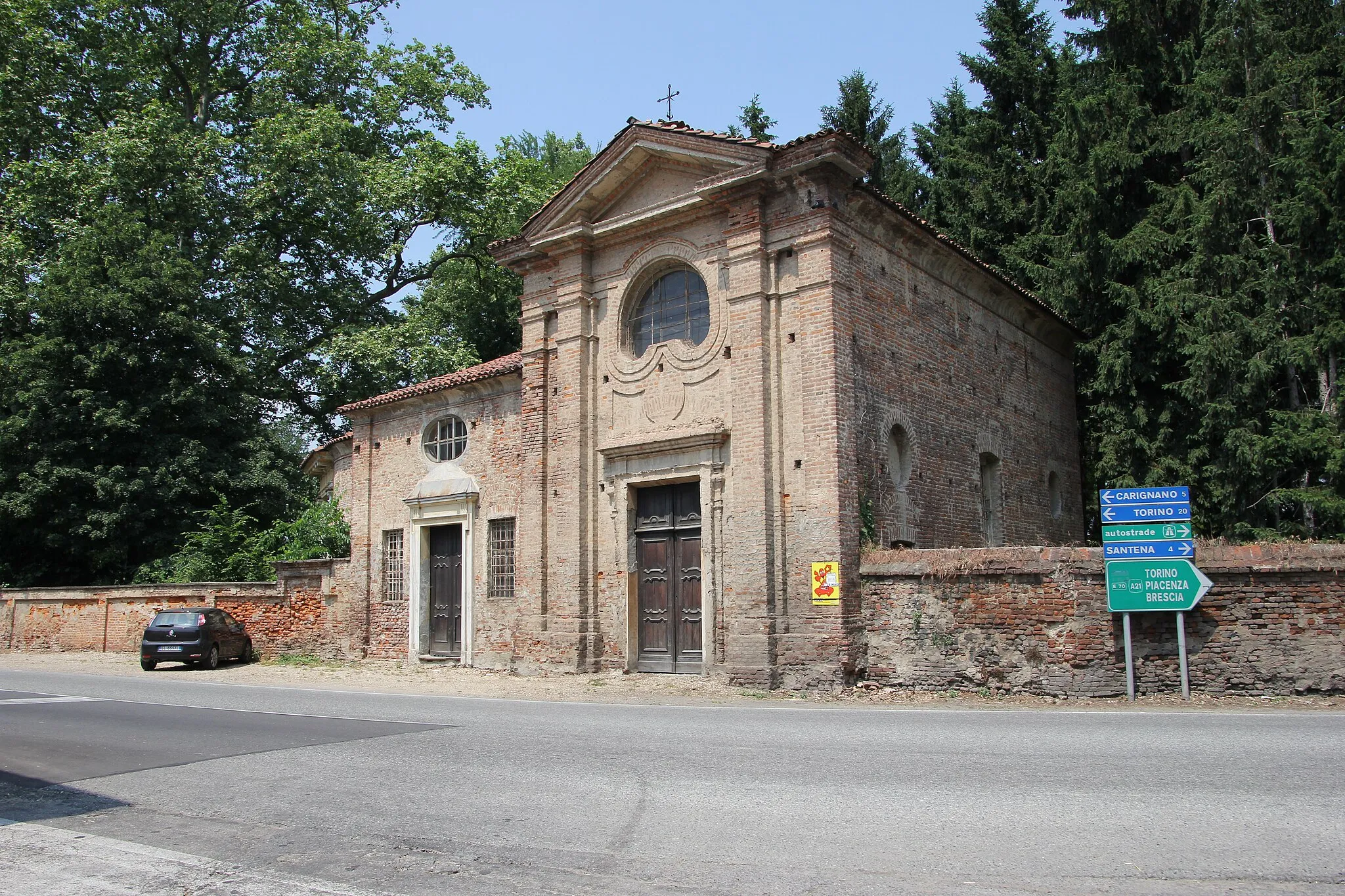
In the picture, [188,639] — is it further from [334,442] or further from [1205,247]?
[1205,247]

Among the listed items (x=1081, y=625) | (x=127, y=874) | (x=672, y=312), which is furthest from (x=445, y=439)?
(x=127, y=874)

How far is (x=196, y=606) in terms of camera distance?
23.5m

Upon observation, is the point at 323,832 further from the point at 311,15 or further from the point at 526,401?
the point at 311,15

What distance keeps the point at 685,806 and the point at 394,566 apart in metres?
16.3

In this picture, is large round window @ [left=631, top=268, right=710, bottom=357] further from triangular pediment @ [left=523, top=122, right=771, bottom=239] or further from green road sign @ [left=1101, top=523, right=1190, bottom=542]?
green road sign @ [left=1101, top=523, right=1190, bottom=542]

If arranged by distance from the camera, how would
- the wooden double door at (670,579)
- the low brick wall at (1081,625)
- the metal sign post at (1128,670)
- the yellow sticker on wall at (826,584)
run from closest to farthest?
the low brick wall at (1081,625), the metal sign post at (1128,670), the yellow sticker on wall at (826,584), the wooden double door at (670,579)

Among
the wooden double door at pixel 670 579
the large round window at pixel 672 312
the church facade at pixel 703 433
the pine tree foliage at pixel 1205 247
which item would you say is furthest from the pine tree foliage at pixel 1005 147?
the wooden double door at pixel 670 579

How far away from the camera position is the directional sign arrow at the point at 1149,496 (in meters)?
12.5

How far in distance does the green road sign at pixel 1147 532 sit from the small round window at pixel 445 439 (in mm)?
12767

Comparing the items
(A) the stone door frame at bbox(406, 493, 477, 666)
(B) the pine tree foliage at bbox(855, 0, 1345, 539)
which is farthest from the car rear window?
(B) the pine tree foliage at bbox(855, 0, 1345, 539)

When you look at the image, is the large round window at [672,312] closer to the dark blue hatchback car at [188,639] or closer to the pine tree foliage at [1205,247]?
the pine tree foliage at [1205,247]

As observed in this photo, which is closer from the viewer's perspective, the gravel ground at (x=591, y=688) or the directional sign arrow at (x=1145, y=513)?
the gravel ground at (x=591, y=688)

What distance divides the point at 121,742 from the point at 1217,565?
12.9m

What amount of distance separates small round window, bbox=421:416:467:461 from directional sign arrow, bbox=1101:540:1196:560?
12804mm
